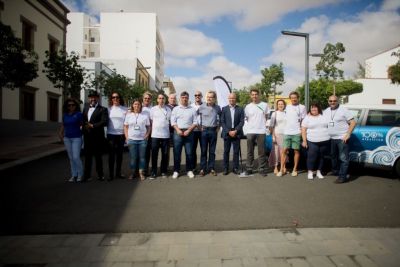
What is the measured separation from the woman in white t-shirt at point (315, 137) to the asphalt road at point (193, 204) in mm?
425

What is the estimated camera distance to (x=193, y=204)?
525 cm

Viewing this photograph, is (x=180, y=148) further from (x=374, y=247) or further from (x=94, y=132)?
(x=374, y=247)

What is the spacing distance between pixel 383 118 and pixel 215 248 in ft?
18.3

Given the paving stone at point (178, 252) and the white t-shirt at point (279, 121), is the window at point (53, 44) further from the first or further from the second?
the paving stone at point (178, 252)

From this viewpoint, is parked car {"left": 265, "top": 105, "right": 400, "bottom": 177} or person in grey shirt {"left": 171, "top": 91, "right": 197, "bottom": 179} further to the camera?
person in grey shirt {"left": 171, "top": 91, "right": 197, "bottom": 179}

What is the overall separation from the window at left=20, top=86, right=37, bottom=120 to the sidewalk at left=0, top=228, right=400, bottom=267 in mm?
17687

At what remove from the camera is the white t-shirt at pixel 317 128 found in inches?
277

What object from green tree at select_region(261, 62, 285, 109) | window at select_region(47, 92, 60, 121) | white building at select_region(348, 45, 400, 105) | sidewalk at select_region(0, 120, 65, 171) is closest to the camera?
sidewalk at select_region(0, 120, 65, 171)

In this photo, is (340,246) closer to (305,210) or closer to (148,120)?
(305,210)

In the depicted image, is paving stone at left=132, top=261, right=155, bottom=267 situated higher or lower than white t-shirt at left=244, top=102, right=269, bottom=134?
lower

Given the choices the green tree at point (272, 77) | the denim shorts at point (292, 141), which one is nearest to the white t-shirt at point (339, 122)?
the denim shorts at point (292, 141)

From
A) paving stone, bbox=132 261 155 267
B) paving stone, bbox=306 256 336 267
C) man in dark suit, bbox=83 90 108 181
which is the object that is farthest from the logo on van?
paving stone, bbox=132 261 155 267

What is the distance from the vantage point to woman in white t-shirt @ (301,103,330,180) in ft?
23.2

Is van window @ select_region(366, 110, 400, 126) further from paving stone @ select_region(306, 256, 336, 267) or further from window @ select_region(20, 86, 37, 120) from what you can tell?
window @ select_region(20, 86, 37, 120)
